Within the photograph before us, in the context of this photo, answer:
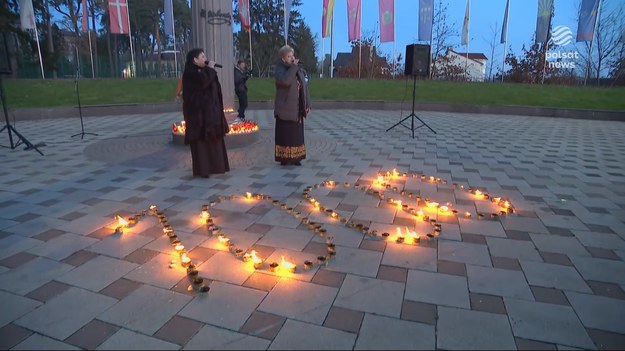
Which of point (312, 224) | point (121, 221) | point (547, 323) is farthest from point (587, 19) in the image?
point (121, 221)

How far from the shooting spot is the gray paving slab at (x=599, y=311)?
2.34m

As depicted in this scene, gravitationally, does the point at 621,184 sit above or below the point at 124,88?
below

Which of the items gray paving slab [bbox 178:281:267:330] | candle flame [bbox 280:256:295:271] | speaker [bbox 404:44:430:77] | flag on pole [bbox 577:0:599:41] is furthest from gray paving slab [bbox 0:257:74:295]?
flag on pole [bbox 577:0:599:41]

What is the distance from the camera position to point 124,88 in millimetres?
18578

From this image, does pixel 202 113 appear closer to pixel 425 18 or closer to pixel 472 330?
pixel 472 330

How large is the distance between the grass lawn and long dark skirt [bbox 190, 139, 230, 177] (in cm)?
1273

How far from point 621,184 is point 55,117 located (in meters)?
16.0

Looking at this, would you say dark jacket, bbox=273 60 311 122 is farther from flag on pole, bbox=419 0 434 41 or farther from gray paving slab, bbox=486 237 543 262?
flag on pole, bbox=419 0 434 41

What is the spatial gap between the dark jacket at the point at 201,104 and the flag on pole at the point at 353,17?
61.5 feet

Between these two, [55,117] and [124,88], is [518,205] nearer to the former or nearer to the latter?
[55,117]

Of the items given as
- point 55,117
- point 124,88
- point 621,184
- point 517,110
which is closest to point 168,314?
point 621,184

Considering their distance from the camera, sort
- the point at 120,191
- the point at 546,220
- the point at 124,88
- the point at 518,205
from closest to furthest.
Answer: the point at 546,220
the point at 518,205
the point at 120,191
the point at 124,88

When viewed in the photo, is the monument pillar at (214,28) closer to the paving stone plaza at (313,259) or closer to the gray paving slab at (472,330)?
the paving stone plaza at (313,259)

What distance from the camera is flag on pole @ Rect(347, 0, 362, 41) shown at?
21.8 metres
